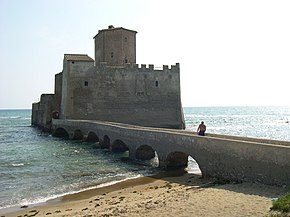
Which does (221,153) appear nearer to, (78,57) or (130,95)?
(130,95)

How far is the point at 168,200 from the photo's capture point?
35.3ft

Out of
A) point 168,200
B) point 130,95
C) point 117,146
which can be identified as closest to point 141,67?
point 130,95

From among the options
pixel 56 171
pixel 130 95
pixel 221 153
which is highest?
pixel 130 95

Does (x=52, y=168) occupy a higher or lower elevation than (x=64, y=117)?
lower

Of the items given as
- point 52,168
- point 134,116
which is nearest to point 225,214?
point 52,168

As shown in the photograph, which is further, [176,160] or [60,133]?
[60,133]

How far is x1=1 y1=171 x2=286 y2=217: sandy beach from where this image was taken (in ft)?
30.6

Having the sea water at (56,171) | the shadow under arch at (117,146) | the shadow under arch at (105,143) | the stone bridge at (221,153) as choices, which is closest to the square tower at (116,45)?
the sea water at (56,171)

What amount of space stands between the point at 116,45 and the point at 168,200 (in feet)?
97.8

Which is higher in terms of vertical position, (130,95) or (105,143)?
(130,95)

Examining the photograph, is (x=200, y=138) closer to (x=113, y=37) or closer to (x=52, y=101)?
(x=113, y=37)

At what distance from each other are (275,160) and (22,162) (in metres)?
15.7

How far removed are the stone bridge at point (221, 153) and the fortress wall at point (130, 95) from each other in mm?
13548

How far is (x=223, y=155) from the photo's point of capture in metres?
13.5
